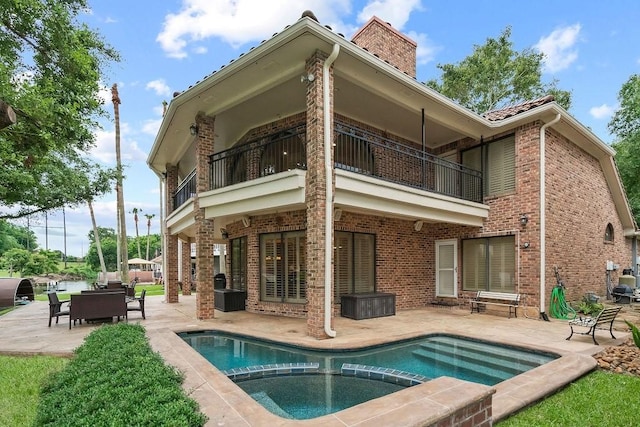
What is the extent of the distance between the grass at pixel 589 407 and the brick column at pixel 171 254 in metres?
12.5

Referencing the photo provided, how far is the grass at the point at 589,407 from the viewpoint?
363 centimetres

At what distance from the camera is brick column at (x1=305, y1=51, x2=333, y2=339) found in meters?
6.92

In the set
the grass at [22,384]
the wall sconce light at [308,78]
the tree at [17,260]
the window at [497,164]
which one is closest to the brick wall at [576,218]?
the window at [497,164]

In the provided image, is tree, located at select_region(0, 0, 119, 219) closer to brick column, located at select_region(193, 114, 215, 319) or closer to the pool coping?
brick column, located at select_region(193, 114, 215, 319)

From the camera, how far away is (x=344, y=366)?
5.51 metres

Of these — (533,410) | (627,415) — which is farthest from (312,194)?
(627,415)

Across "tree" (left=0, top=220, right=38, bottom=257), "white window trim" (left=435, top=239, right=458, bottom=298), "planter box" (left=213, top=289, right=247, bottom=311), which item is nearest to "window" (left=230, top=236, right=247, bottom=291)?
"planter box" (left=213, top=289, right=247, bottom=311)

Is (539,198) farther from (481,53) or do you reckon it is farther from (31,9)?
(481,53)

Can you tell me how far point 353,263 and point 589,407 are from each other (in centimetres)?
684

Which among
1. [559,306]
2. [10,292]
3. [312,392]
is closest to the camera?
[312,392]

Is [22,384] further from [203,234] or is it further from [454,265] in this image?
[454,265]

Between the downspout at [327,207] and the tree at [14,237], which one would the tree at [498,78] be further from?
the tree at [14,237]

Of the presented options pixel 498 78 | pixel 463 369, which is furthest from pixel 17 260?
pixel 498 78

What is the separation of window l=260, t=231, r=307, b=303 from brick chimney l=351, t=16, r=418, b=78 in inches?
262
